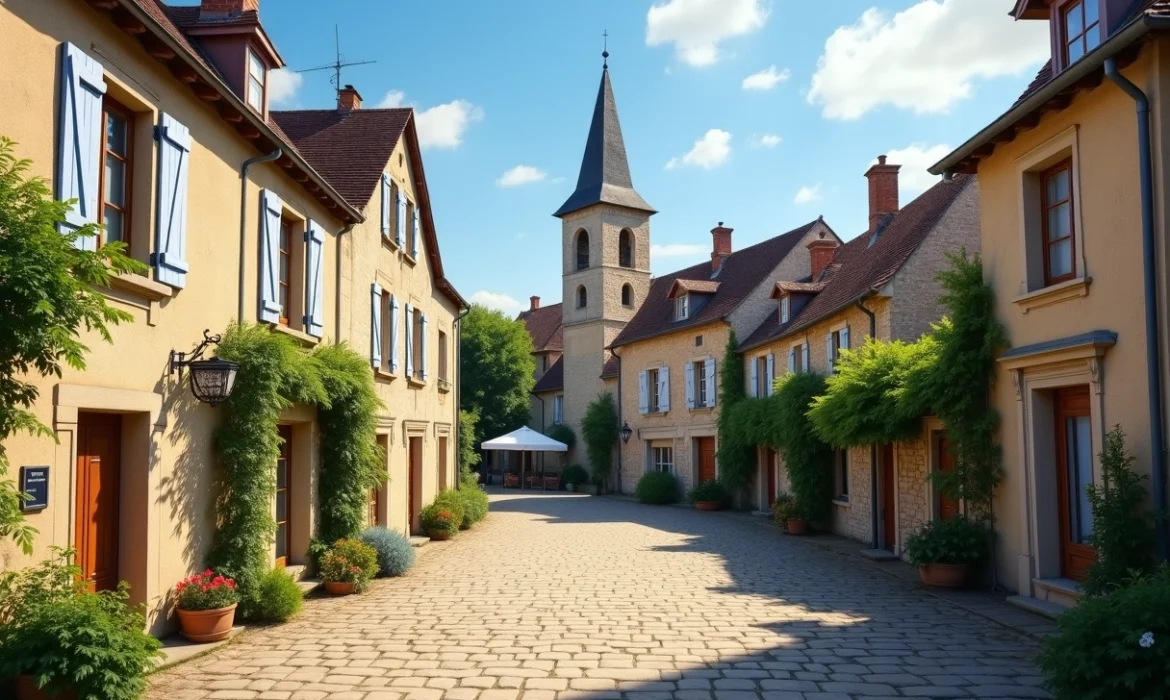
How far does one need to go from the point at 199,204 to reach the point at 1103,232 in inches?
363

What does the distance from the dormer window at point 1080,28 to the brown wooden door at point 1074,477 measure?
383 centimetres

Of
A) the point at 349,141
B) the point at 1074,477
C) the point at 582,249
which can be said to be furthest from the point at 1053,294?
the point at 582,249

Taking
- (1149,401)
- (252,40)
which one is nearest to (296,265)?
(252,40)

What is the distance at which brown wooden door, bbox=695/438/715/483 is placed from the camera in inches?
1204

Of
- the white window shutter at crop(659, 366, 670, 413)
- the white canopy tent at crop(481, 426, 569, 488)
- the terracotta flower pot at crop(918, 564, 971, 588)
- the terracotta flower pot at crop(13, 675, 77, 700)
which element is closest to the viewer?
the terracotta flower pot at crop(13, 675, 77, 700)

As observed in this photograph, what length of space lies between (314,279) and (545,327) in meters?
44.5

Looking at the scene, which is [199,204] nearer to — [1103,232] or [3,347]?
[3,347]

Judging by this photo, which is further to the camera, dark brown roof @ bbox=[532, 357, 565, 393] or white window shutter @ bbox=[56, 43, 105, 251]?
dark brown roof @ bbox=[532, 357, 565, 393]

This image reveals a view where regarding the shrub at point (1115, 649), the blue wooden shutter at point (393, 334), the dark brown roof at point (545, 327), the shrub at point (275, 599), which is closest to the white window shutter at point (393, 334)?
the blue wooden shutter at point (393, 334)

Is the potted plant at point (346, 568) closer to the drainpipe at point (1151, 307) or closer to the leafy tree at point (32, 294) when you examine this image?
the leafy tree at point (32, 294)

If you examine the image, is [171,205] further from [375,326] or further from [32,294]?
[375,326]

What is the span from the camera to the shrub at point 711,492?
28078 millimetres

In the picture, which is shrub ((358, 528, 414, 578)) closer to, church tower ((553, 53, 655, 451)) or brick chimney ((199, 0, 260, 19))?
brick chimney ((199, 0, 260, 19))

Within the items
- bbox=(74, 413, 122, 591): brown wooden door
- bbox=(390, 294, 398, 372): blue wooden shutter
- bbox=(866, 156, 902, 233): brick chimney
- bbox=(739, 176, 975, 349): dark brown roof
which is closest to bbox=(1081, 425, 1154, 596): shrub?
bbox=(74, 413, 122, 591): brown wooden door
